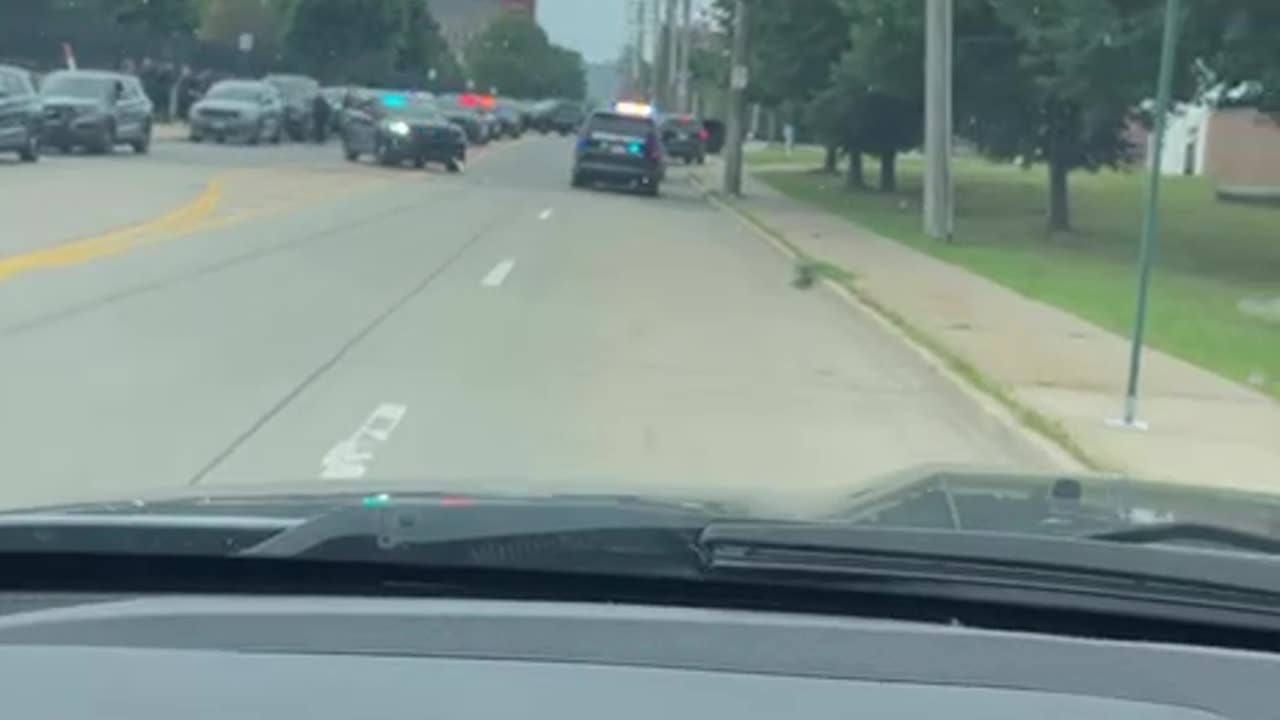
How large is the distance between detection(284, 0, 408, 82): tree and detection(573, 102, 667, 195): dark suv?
180ft

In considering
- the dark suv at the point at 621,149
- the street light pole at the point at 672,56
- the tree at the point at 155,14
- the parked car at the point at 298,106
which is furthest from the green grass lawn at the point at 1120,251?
the street light pole at the point at 672,56

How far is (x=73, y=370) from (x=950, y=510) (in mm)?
11103

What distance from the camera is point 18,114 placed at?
40.5 meters

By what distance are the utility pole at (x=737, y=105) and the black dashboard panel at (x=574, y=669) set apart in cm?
4572

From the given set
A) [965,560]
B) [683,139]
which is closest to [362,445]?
[965,560]

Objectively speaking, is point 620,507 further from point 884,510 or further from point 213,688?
point 213,688

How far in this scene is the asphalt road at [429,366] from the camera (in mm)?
11289

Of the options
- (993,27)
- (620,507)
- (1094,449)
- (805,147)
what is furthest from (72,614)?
(805,147)

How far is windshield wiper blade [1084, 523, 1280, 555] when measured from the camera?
3.31 m

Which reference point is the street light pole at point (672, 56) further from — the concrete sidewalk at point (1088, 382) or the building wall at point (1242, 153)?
the concrete sidewalk at point (1088, 382)

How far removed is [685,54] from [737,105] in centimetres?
4073

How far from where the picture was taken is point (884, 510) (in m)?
3.88

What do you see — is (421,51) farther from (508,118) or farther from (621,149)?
(621,149)

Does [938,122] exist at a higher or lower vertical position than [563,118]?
higher
